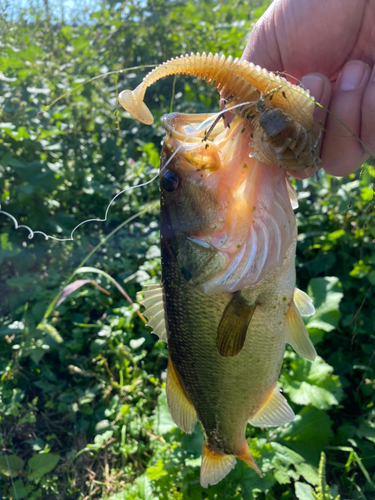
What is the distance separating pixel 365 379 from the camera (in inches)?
95.0

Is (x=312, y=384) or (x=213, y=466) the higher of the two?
(x=213, y=466)

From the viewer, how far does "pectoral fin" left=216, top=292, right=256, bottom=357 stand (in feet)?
4.40

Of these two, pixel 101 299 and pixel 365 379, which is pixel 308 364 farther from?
pixel 101 299

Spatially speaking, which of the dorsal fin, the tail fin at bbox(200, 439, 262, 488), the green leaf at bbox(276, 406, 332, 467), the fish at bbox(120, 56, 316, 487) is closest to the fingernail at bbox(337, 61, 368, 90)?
the fish at bbox(120, 56, 316, 487)

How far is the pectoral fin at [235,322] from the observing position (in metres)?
1.34

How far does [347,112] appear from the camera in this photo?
1399 mm

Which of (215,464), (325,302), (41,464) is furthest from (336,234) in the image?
(41,464)

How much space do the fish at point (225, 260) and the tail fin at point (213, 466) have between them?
0.91 feet

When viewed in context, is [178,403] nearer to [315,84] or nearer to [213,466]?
[213,466]

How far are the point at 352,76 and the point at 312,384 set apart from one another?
1780 millimetres

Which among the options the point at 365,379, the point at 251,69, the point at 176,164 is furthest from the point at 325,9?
the point at 365,379

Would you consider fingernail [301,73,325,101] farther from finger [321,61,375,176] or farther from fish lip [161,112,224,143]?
fish lip [161,112,224,143]

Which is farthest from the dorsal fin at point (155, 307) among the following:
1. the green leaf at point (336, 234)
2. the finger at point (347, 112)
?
the green leaf at point (336, 234)

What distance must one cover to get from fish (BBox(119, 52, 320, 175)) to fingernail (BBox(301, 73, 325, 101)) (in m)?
0.30
